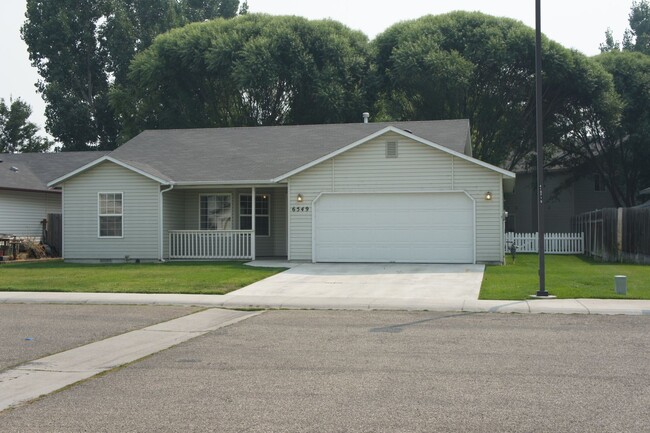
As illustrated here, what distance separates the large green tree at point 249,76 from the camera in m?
41.6

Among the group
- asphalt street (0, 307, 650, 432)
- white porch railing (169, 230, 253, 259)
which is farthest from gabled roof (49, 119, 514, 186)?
asphalt street (0, 307, 650, 432)

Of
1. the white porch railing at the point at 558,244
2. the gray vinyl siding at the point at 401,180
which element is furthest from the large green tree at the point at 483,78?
the gray vinyl siding at the point at 401,180

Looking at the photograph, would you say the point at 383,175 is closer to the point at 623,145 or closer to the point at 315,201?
the point at 315,201

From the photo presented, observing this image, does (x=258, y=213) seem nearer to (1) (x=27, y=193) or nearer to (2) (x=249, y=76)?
(1) (x=27, y=193)

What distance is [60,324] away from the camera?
39.7 ft

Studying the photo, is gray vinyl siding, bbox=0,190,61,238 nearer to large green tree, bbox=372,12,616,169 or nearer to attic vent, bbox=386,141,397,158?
attic vent, bbox=386,141,397,158

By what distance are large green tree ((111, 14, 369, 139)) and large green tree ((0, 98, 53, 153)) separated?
12.7 metres

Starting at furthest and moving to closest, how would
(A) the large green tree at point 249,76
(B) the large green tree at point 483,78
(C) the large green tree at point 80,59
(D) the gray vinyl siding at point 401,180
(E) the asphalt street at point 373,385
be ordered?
(C) the large green tree at point 80,59 < (A) the large green tree at point 249,76 < (B) the large green tree at point 483,78 < (D) the gray vinyl siding at point 401,180 < (E) the asphalt street at point 373,385

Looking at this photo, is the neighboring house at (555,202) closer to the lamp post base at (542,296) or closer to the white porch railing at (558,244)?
the white porch railing at (558,244)

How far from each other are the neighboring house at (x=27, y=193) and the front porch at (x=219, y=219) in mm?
5103

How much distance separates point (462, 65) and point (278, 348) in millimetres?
32470

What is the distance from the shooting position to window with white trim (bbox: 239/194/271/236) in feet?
88.0

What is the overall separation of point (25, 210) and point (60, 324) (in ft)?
64.4

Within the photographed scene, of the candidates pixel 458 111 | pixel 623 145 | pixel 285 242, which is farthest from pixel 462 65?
pixel 285 242
